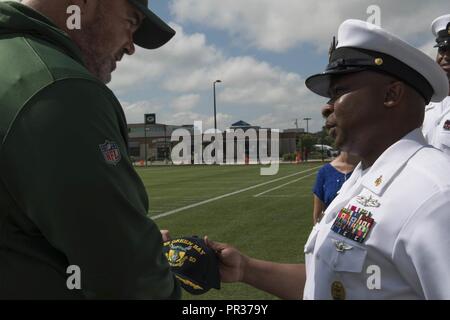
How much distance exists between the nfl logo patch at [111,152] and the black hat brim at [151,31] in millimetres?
738

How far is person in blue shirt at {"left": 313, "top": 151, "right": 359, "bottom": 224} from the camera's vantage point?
5137 millimetres

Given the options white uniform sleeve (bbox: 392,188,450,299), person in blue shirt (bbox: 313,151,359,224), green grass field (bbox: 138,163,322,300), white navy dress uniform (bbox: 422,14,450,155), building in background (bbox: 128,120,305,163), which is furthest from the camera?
building in background (bbox: 128,120,305,163)

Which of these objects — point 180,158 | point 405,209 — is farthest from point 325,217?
point 180,158

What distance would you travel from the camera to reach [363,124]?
1982mm

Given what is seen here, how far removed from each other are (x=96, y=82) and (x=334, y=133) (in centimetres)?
120

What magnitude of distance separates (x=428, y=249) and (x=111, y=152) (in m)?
1.02

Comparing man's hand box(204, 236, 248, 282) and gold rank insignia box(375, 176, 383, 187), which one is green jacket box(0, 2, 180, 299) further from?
man's hand box(204, 236, 248, 282)

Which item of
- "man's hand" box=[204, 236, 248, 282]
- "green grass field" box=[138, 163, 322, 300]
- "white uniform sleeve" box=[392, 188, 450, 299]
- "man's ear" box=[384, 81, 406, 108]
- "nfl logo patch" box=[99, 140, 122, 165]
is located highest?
"man's ear" box=[384, 81, 406, 108]

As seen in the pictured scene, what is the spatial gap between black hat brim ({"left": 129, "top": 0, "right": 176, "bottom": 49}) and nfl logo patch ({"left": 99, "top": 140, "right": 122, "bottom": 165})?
29.0 inches

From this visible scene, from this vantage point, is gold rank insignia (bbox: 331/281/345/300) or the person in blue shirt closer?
gold rank insignia (bbox: 331/281/345/300)

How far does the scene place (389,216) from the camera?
166 cm

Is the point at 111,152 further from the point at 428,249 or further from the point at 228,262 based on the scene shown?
the point at 228,262

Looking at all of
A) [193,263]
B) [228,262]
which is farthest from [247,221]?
[193,263]

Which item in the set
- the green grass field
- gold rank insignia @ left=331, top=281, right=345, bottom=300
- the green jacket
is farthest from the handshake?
the green grass field
